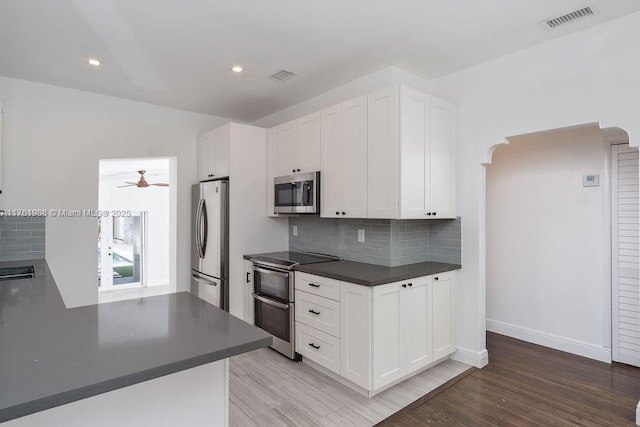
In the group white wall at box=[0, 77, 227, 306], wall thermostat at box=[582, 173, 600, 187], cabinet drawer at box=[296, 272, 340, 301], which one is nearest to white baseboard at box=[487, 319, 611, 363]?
wall thermostat at box=[582, 173, 600, 187]

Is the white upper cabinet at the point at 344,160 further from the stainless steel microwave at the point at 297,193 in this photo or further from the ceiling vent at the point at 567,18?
the ceiling vent at the point at 567,18

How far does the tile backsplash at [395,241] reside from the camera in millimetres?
3160

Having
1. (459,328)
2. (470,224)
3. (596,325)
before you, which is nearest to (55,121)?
(470,224)

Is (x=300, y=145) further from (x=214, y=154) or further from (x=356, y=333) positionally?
(x=356, y=333)

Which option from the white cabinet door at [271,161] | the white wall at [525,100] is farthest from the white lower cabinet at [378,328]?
the white cabinet door at [271,161]

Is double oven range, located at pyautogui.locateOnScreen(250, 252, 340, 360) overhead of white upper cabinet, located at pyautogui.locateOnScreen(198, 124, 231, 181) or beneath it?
beneath

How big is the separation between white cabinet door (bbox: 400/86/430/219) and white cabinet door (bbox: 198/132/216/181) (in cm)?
237

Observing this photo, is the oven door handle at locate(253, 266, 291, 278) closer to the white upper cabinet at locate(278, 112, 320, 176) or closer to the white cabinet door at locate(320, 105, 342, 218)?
the white cabinet door at locate(320, 105, 342, 218)

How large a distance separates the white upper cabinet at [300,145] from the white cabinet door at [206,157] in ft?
2.91

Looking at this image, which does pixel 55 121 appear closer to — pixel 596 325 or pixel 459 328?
pixel 459 328

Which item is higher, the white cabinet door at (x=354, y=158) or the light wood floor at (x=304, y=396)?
the white cabinet door at (x=354, y=158)

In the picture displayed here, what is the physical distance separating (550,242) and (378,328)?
91.7 inches

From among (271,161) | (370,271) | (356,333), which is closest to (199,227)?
(271,161)

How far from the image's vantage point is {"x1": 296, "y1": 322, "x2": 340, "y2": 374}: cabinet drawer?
2775mm
